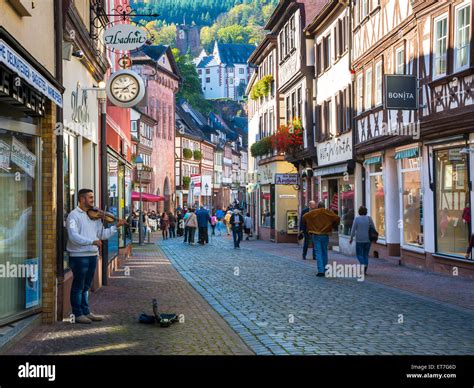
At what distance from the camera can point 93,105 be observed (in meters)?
16.7

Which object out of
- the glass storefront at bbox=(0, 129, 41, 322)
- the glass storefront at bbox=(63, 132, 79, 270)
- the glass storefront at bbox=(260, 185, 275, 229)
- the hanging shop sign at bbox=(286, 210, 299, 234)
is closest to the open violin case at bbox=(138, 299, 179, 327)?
the glass storefront at bbox=(0, 129, 41, 322)

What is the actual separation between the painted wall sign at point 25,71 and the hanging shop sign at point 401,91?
11145mm

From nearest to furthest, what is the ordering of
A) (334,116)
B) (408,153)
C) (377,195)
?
(408,153), (377,195), (334,116)

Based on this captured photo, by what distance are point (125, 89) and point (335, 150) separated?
51.6 ft

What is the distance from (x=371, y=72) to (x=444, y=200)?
23.0 ft

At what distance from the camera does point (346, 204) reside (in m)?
29.6

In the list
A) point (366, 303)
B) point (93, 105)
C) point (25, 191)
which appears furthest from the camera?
point (93, 105)

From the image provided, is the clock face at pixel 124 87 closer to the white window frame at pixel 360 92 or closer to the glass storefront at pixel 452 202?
the glass storefront at pixel 452 202

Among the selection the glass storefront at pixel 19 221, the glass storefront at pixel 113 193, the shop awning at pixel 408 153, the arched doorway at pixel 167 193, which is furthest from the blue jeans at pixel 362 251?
the arched doorway at pixel 167 193

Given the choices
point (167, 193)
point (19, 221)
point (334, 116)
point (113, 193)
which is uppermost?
point (334, 116)

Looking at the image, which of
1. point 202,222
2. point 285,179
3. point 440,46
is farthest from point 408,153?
point 202,222

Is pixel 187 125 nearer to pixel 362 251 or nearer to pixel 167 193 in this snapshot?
pixel 167 193

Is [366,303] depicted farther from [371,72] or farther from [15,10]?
[371,72]
